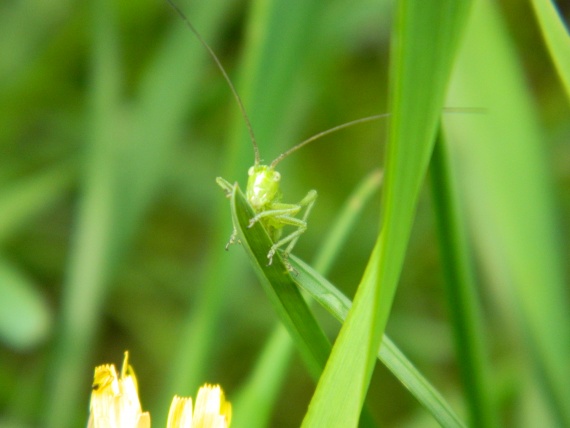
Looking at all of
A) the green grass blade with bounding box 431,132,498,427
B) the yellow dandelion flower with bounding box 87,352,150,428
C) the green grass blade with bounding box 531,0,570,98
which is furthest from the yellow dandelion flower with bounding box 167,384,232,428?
the green grass blade with bounding box 531,0,570,98

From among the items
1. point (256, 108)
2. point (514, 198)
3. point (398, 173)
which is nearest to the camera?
point (398, 173)

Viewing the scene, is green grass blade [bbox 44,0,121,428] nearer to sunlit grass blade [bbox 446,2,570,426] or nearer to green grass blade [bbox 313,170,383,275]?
green grass blade [bbox 313,170,383,275]

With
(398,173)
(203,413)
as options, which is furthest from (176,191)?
(398,173)

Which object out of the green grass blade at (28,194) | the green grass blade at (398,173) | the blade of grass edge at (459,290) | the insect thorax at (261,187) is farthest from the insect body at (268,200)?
the green grass blade at (28,194)

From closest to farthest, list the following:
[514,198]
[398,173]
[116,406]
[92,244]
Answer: [398,173], [116,406], [514,198], [92,244]

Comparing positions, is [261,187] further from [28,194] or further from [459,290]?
[28,194]
